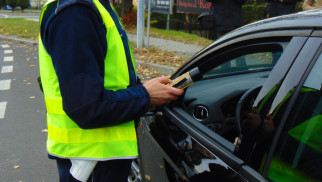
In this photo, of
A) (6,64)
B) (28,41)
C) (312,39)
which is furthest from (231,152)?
(28,41)

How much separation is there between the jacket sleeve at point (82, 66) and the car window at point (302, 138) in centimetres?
65

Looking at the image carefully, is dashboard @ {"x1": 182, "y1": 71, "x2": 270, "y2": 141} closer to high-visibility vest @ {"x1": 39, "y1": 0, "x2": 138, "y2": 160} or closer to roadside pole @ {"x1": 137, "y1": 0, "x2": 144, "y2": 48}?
high-visibility vest @ {"x1": 39, "y1": 0, "x2": 138, "y2": 160}

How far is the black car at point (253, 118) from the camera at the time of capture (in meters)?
1.13

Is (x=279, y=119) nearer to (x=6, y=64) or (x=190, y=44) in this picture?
(x=6, y=64)

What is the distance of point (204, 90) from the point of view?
2090 millimetres

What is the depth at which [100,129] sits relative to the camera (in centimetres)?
129

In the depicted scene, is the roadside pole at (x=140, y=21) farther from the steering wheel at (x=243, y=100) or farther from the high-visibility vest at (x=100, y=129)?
the high-visibility vest at (x=100, y=129)

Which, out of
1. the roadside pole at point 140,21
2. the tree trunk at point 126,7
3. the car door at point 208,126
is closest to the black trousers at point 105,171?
the car door at point 208,126

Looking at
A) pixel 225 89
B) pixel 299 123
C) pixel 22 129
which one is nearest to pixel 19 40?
pixel 22 129

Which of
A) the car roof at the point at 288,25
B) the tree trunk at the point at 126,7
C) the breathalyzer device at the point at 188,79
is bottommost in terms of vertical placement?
the breathalyzer device at the point at 188,79

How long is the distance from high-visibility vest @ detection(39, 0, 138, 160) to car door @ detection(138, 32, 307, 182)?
37cm

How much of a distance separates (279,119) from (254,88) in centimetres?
78

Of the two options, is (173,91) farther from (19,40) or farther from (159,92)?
(19,40)

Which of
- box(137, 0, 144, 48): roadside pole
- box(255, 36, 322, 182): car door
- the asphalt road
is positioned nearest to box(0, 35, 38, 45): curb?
the asphalt road
